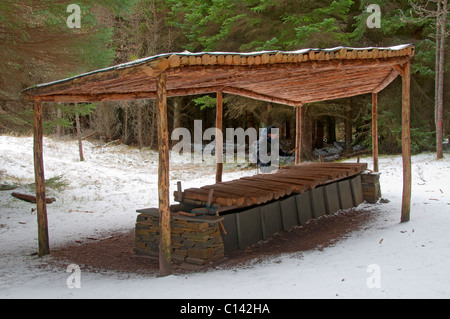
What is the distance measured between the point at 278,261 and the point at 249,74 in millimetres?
3045

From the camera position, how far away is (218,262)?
17.8ft

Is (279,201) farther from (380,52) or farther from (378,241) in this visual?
(380,52)

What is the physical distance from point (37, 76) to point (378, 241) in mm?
8727

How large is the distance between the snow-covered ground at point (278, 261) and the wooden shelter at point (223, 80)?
0.66 metres

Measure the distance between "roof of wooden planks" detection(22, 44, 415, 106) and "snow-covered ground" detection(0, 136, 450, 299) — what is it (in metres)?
2.70

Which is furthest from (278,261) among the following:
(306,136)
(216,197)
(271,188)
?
(306,136)

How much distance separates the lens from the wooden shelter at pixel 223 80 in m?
4.88

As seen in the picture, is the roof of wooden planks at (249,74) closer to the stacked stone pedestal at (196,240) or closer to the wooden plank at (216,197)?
the wooden plank at (216,197)

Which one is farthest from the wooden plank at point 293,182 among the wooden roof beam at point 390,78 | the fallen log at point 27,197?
the fallen log at point 27,197

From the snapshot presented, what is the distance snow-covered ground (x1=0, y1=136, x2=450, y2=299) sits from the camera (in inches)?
161

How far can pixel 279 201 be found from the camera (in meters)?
6.90

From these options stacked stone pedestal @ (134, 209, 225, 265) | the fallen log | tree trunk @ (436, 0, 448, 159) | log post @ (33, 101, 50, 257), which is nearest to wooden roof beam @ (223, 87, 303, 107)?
stacked stone pedestal @ (134, 209, 225, 265)
